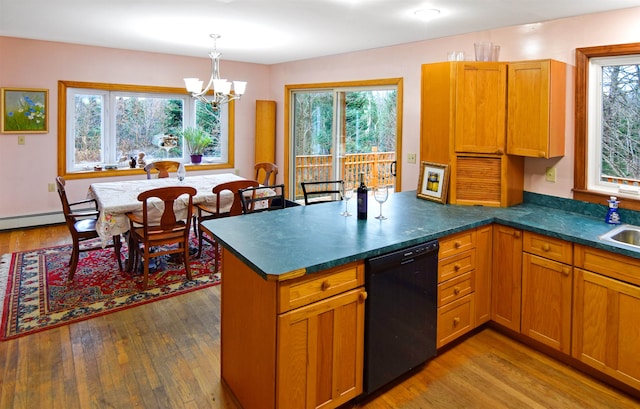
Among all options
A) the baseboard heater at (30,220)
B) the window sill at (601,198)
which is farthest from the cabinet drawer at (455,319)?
the baseboard heater at (30,220)

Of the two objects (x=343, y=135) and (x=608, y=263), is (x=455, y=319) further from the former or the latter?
(x=343, y=135)

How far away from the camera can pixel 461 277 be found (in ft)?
8.70

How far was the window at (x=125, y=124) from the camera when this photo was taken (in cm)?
553

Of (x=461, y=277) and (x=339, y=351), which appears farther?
(x=461, y=277)

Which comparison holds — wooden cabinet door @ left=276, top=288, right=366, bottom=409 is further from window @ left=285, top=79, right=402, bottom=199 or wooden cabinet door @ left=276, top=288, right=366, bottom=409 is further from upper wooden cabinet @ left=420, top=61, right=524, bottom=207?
window @ left=285, top=79, right=402, bottom=199

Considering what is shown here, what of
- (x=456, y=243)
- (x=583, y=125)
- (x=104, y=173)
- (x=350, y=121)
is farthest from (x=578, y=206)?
(x=104, y=173)

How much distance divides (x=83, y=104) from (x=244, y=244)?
476cm

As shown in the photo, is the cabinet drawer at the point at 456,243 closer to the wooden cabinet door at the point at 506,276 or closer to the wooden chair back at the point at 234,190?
the wooden cabinet door at the point at 506,276

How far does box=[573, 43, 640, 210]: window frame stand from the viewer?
2857mm

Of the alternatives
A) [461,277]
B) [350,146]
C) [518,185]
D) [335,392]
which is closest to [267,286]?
[335,392]

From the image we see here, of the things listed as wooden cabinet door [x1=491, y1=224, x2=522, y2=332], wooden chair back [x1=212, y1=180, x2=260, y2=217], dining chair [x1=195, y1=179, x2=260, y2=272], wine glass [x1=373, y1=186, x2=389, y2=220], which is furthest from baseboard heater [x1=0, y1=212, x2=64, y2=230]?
wooden cabinet door [x1=491, y1=224, x2=522, y2=332]

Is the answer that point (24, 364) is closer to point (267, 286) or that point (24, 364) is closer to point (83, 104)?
point (267, 286)

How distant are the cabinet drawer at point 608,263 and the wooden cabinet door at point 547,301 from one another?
0.32 feet

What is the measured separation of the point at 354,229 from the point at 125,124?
15.5 feet
